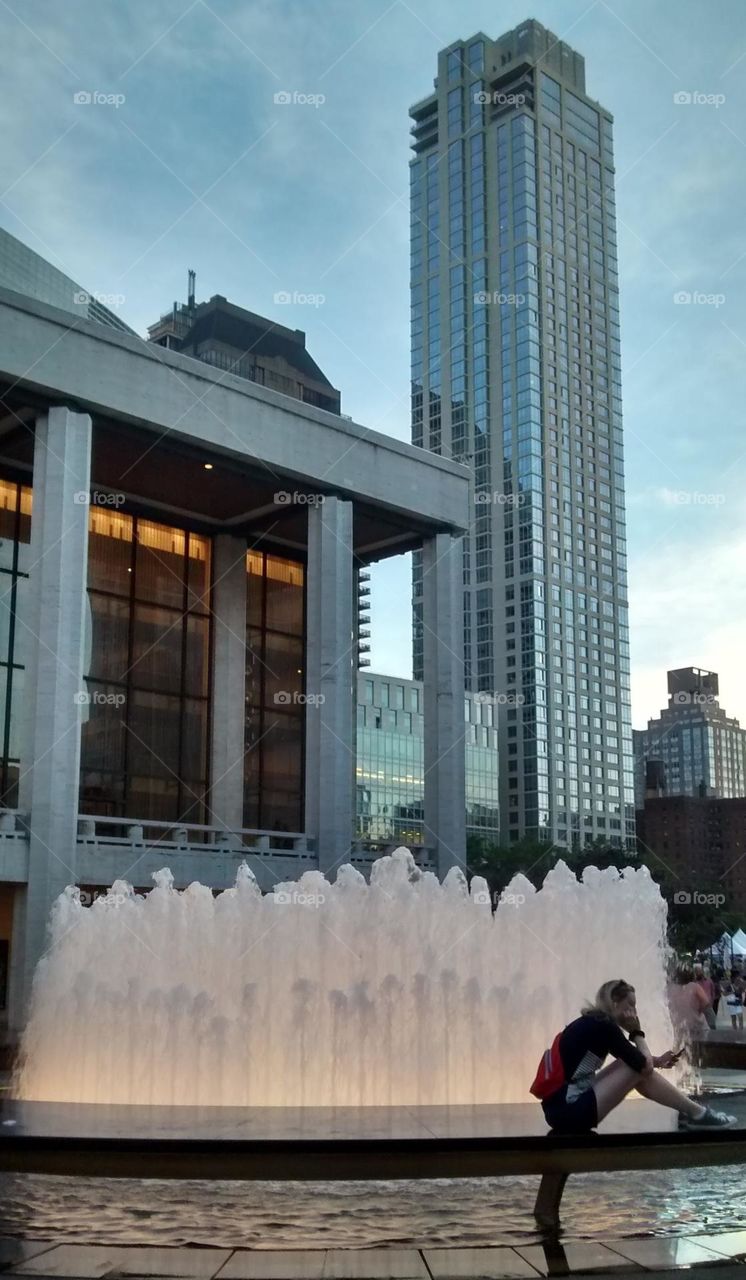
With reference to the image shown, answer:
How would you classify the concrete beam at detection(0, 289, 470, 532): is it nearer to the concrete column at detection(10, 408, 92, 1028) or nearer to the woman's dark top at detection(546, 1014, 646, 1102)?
the concrete column at detection(10, 408, 92, 1028)

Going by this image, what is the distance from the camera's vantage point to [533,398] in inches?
5610

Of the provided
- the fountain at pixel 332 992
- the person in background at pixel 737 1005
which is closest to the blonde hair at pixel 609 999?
the fountain at pixel 332 992

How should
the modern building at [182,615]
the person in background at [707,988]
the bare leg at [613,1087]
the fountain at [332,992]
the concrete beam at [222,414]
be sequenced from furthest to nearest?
1. the concrete beam at [222,414]
2. the modern building at [182,615]
3. the person in background at [707,988]
4. the fountain at [332,992]
5. the bare leg at [613,1087]

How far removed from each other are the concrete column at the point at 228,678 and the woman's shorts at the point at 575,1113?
115ft

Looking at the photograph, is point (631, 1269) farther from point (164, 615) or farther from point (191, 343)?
point (191, 343)

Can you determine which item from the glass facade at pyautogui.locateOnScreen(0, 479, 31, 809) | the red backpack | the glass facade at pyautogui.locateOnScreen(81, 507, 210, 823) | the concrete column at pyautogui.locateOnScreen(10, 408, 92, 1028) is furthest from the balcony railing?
the red backpack

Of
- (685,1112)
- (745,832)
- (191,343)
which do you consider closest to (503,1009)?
(685,1112)

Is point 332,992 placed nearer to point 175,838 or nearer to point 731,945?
point 175,838

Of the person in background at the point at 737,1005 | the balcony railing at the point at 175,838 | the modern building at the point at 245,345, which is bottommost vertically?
the person in background at the point at 737,1005

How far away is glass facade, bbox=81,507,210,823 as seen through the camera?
132 feet

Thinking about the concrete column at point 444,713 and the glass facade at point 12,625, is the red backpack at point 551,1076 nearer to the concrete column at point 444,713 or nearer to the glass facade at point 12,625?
the glass facade at point 12,625

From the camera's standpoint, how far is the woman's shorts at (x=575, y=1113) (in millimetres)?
7312

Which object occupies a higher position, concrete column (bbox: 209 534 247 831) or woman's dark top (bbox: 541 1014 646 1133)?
concrete column (bbox: 209 534 247 831)

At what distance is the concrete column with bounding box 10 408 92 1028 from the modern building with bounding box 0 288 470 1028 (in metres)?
0.06
